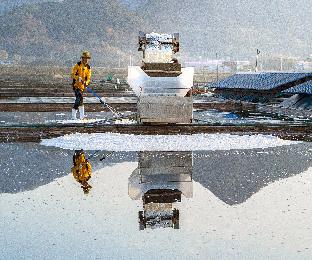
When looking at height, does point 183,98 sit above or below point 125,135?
above

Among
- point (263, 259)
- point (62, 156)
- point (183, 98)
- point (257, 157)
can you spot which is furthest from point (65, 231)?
point (183, 98)

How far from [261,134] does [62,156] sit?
6.46m

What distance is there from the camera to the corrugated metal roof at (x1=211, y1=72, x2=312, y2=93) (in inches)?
1157

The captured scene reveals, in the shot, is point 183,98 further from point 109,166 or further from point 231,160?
point 109,166

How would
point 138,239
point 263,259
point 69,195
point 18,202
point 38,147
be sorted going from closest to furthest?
point 263,259
point 138,239
point 18,202
point 69,195
point 38,147

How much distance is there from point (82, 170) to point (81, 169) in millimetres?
88

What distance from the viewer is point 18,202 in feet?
18.0

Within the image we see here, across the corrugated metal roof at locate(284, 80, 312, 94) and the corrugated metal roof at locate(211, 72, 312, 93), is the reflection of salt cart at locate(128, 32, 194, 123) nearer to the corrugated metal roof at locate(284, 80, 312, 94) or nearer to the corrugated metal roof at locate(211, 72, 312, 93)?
the corrugated metal roof at locate(284, 80, 312, 94)

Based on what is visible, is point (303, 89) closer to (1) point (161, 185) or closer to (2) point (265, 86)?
(2) point (265, 86)

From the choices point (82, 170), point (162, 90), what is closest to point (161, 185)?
point (82, 170)

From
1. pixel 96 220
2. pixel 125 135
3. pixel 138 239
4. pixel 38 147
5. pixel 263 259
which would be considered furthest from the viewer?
pixel 125 135

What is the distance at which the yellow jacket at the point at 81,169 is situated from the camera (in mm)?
7270

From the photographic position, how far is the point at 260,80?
33281mm

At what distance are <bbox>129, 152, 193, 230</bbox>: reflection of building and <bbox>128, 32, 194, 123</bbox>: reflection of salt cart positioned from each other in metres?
4.69
